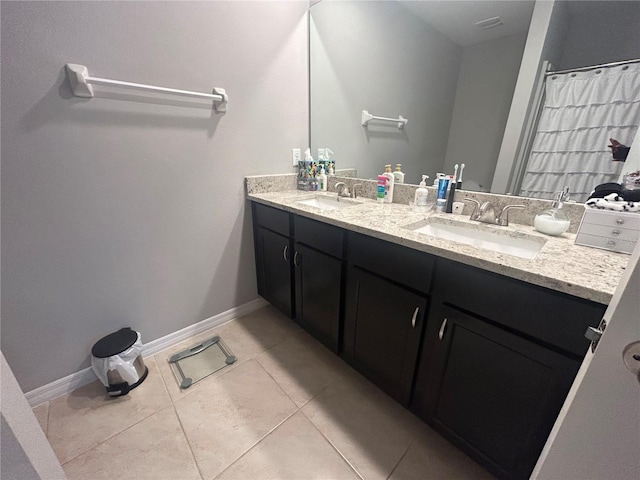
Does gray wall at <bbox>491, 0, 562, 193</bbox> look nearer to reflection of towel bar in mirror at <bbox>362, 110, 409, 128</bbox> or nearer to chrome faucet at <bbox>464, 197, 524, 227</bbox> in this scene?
chrome faucet at <bbox>464, 197, 524, 227</bbox>

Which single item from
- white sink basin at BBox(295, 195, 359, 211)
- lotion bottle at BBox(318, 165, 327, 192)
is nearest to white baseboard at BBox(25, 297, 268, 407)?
white sink basin at BBox(295, 195, 359, 211)

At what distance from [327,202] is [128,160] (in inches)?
44.0

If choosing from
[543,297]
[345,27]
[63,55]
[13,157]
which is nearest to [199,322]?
[13,157]

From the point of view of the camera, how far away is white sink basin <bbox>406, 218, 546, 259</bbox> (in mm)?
1011

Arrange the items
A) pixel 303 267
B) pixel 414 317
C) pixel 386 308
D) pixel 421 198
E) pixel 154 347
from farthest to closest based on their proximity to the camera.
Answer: pixel 154 347
pixel 303 267
pixel 421 198
pixel 386 308
pixel 414 317

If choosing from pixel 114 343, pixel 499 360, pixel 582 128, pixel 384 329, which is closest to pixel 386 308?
pixel 384 329

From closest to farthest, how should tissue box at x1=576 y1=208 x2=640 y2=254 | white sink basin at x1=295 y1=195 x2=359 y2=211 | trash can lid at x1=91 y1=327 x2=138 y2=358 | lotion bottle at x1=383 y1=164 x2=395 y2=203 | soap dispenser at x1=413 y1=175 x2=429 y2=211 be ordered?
tissue box at x1=576 y1=208 x2=640 y2=254 → trash can lid at x1=91 y1=327 x2=138 y2=358 → soap dispenser at x1=413 y1=175 x2=429 y2=211 → lotion bottle at x1=383 y1=164 x2=395 y2=203 → white sink basin at x1=295 y1=195 x2=359 y2=211

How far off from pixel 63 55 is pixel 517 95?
187cm

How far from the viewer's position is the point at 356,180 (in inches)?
69.8

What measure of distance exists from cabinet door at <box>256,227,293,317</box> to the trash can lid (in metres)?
0.79

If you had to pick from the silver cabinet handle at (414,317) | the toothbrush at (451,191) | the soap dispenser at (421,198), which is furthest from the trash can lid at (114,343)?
the toothbrush at (451,191)

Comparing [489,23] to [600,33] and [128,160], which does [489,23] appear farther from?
[128,160]

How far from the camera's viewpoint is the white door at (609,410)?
16.3 inches

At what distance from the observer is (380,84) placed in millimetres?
1649
